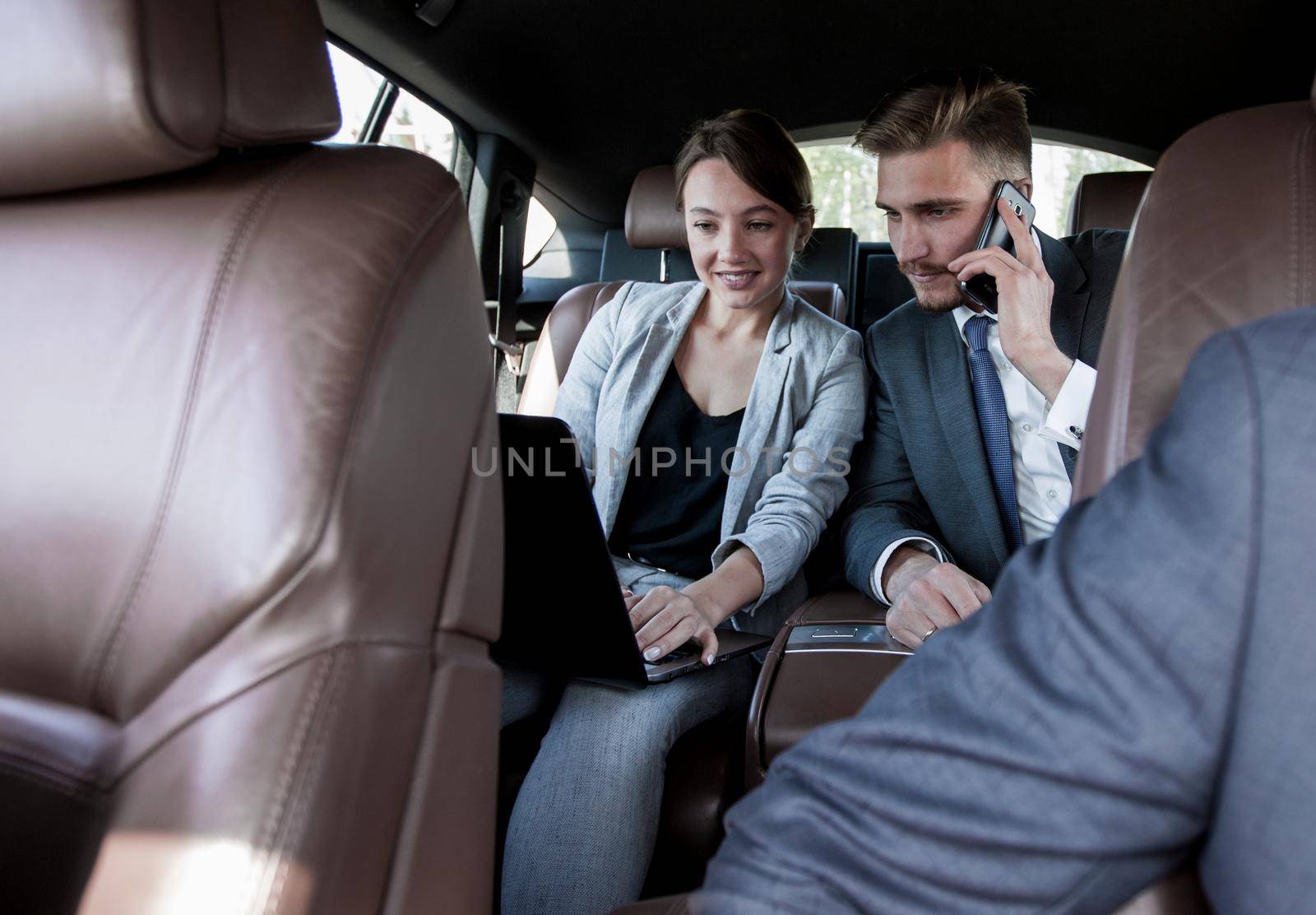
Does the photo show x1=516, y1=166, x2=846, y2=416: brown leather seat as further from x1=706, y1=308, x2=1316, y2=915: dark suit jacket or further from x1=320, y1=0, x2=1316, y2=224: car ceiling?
x1=706, y1=308, x2=1316, y2=915: dark suit jacket

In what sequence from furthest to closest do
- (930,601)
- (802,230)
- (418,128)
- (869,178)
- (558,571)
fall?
(869,178), (418,128), (802,230), (930,601), (558,571)

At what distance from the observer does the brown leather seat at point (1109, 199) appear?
221 centimetres

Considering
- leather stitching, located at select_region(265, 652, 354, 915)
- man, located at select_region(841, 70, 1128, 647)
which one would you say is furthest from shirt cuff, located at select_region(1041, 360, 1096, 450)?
leather stitching, located at select_region(265, 652, 354, 915)

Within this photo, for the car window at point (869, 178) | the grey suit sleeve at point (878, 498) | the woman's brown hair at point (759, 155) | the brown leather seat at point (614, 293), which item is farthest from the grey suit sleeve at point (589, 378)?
the car window at point (869, 178)

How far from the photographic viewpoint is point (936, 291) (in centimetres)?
176

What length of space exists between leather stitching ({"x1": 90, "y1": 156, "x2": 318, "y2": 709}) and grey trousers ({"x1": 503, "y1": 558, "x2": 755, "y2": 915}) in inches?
23.7

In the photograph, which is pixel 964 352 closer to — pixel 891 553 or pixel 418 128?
pixel 891 553

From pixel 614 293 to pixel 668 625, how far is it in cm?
102

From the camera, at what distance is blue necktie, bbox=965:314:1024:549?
1666 millimetres

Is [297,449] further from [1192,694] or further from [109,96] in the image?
[1192,694]

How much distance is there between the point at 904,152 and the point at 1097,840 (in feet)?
4.50

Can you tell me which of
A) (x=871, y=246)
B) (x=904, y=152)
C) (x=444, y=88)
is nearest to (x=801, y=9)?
(x=871, y=246)

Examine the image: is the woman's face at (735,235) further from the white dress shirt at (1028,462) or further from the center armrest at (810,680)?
the center armrest at (810,680)

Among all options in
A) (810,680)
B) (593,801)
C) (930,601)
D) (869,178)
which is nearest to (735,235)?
(930,601)
